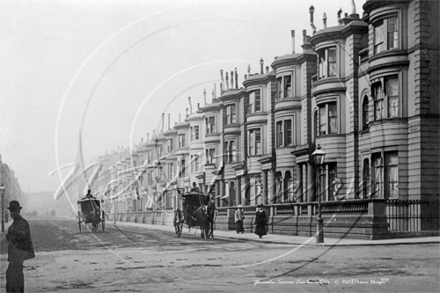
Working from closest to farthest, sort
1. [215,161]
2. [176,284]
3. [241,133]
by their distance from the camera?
[176,284]
[241,133]
[215,161]

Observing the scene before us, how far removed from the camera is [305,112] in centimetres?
4431

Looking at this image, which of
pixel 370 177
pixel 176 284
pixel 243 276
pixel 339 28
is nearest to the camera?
pixel 176 284

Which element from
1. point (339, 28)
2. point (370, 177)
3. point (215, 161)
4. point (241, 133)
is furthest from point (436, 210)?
point (215, 161)

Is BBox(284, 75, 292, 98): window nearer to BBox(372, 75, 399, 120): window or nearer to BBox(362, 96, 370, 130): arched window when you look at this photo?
BBox(362, 96, 370, 130): arched window

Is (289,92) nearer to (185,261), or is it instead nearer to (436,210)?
(436,210)

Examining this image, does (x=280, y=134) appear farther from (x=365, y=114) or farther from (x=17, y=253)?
(x=17, y=253)

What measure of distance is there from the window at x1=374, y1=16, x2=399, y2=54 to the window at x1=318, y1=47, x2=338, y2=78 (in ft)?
20.9

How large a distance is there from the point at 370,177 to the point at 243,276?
2207 centimetres

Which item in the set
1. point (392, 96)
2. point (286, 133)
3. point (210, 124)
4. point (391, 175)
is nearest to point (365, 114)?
point (392, 96)

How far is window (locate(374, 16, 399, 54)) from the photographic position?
31.7 metres

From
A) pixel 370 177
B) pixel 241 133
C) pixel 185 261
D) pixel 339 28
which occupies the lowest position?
pixel 185 261

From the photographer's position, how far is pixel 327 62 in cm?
3941

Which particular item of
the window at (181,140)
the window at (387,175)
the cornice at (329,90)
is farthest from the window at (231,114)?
the window at (387,175)

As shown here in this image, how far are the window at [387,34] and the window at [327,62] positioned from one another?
20.9ft
